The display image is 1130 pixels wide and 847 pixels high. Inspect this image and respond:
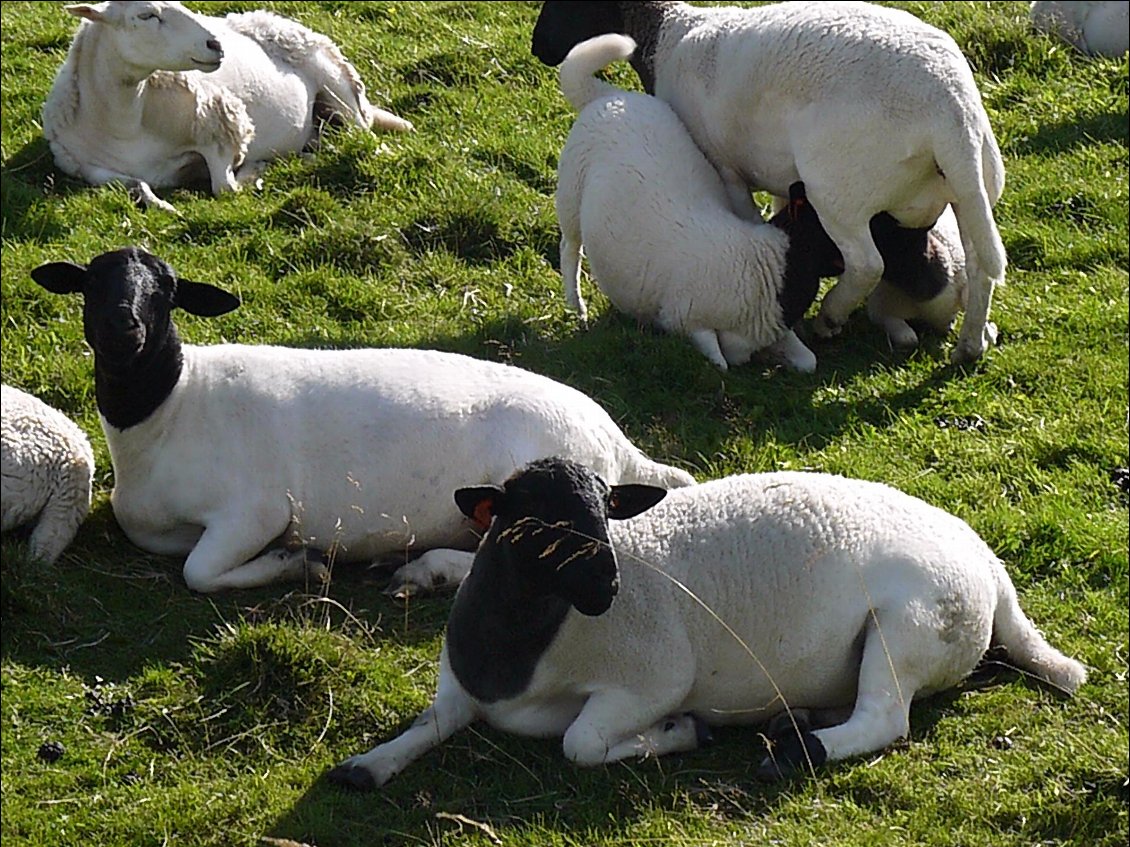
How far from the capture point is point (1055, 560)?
7.27 m

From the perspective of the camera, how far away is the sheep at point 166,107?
1148 cm

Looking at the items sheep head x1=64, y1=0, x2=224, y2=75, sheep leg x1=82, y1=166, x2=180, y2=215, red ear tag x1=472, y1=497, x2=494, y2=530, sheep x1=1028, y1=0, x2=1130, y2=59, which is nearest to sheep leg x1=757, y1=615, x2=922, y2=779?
red ear tag x1=472, y1=497, x2=494, y2=530

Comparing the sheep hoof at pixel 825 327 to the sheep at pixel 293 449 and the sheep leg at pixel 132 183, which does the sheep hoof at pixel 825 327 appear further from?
the sheep leg at pixel 132 183

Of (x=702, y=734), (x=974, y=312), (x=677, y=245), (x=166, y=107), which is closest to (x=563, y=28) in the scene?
(x=677, y=245)

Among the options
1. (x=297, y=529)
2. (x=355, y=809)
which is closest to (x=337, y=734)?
(x=355, y=809)

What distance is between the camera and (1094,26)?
47.0ft

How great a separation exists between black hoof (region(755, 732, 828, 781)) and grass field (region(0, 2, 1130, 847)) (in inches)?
3.1

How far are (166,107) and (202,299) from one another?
5.02 metres

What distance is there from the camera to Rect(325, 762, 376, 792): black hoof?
567 cm

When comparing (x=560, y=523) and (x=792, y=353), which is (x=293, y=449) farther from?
(x=792, y=353)

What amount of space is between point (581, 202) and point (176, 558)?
11.3 feet

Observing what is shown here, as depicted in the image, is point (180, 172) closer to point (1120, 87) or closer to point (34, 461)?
point (34, 461)

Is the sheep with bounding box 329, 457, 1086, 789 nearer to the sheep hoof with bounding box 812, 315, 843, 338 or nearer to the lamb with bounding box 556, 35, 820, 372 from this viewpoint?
the lamb with bounding box 556, 35, 820, 372

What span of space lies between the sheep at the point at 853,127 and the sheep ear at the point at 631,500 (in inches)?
153
